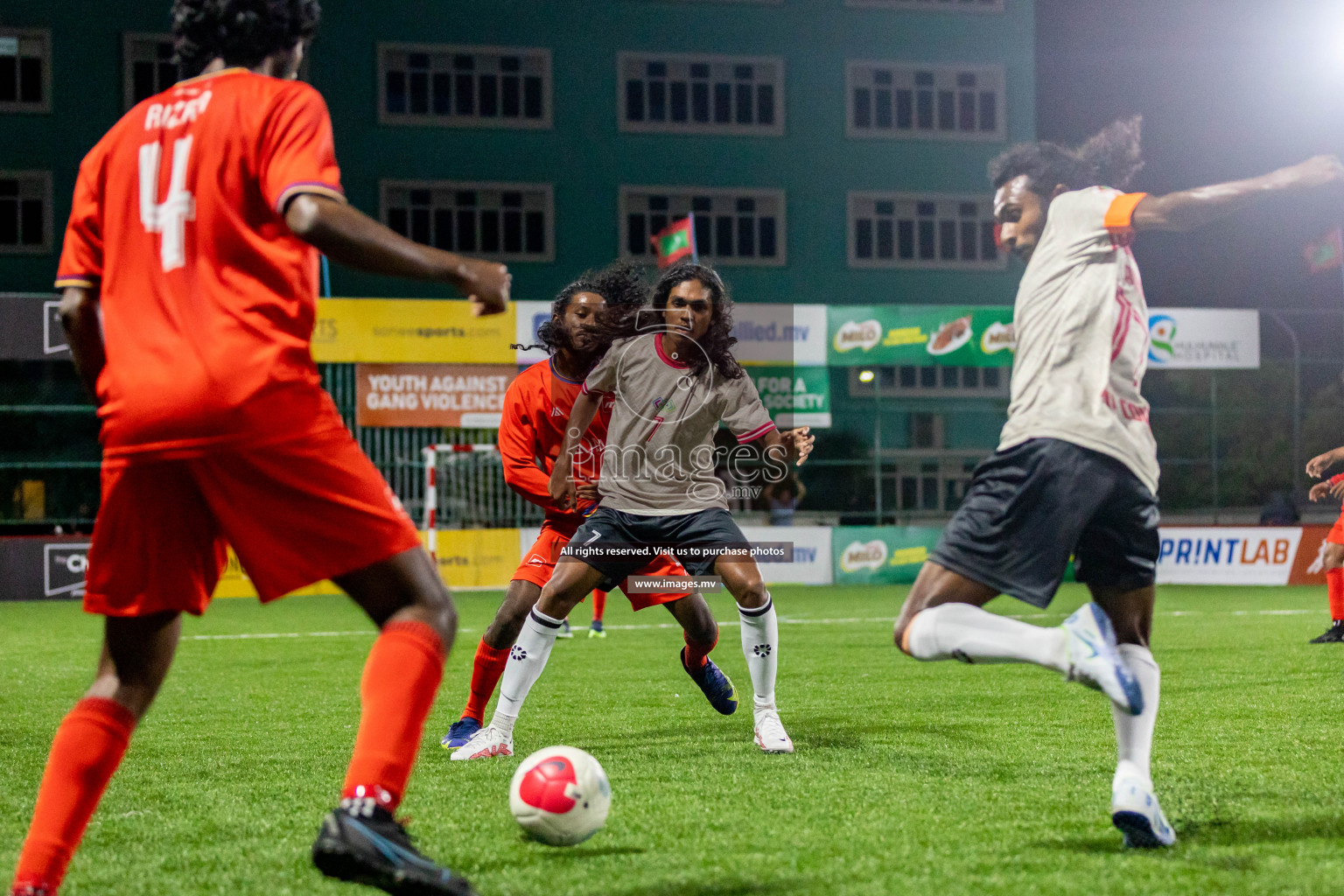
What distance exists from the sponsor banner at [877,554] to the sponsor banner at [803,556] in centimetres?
17

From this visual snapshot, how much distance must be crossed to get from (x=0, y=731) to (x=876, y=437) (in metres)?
16.3

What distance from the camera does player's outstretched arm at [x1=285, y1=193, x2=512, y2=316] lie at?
265 centimetres

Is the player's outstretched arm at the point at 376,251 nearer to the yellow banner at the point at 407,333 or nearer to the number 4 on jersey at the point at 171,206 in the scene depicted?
the number 4 on jersey at the point at 171,206

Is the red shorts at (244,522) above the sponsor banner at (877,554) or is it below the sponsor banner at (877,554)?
above

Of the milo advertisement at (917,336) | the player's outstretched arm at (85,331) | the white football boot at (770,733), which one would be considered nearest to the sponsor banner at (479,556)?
the milo advertisement at (917,336)

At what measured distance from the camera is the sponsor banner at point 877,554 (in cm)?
2059

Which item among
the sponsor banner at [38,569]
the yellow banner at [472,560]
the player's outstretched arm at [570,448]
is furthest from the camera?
the yellow banner at [472,560]

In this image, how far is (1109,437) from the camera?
3.45 meters

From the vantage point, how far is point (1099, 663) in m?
3.21

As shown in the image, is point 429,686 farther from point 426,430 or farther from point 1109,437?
point 426,430

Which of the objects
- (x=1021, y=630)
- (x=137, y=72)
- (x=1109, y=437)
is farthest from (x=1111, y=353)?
(x=137, y=72)

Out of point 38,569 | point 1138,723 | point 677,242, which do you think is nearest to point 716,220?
point 677,242

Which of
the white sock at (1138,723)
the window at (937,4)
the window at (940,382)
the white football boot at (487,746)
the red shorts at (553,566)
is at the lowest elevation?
the white football boot at (487,746)

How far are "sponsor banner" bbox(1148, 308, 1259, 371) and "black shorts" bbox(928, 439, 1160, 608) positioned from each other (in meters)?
18.3
